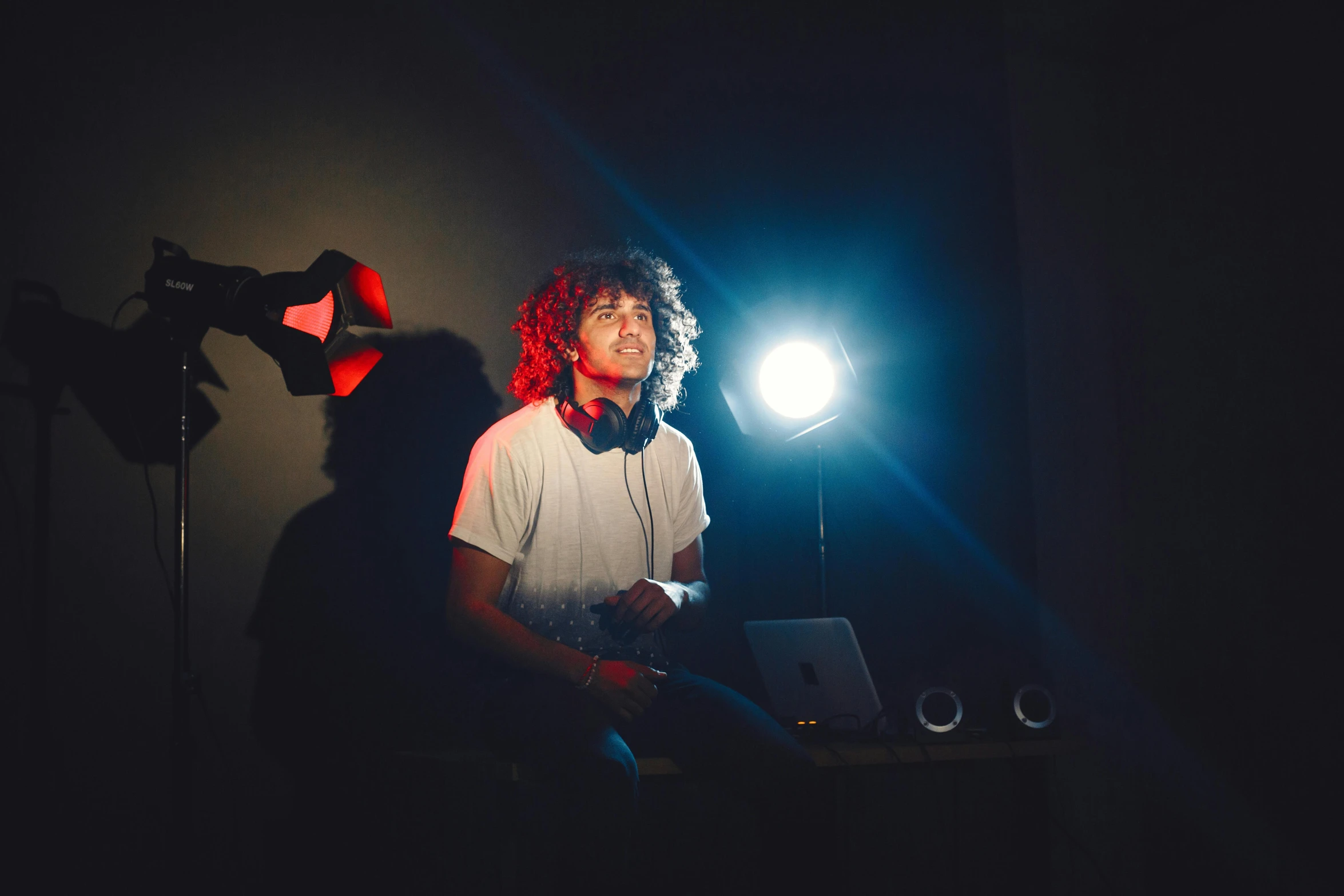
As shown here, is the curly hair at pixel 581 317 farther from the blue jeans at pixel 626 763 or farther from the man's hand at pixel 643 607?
the blue jeans at pixel 626 763

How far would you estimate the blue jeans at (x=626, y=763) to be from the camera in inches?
63.6

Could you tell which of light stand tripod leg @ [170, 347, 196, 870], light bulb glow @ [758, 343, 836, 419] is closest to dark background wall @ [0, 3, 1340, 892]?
light bulb glow @ [758, 343, 836, 419]

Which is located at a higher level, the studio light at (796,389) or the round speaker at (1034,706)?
the studio light at (796,389)

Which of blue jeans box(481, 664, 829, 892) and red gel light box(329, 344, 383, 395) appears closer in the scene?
blue jeans box(481, 664, 829, 892)

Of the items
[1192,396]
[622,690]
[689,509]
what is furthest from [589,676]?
→ [1192,396]

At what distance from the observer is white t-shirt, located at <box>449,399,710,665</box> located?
1.99m

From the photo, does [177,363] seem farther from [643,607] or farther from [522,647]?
[643,607]

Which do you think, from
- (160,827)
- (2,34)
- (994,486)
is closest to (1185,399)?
(994,486)

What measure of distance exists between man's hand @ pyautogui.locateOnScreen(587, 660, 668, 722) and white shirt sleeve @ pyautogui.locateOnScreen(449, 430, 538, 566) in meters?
0.36

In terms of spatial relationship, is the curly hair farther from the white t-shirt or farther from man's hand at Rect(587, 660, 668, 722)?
man's hand at Rect(587, 660, 668, 722)

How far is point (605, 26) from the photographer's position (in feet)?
8.88

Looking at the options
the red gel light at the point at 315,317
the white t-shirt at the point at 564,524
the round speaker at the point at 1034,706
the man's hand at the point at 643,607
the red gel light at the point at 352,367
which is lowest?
the round speaker at the point at 1034,706

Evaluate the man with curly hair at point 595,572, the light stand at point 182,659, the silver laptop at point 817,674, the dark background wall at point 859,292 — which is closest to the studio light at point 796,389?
the dark background wall at point 859,292

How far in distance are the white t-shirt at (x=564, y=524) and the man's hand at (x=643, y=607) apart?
0.09 meters
